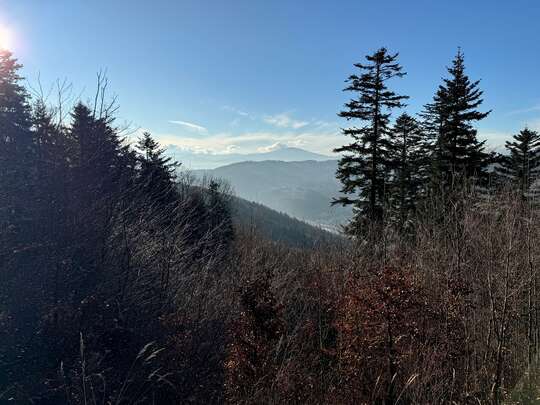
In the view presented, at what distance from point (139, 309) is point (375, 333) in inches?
159

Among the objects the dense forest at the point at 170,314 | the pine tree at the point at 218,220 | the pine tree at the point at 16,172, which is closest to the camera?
the dense forest at the point at 170,314

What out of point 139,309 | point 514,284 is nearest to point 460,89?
point 514,284

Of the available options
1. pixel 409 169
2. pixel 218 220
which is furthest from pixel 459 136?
pixel 218 220

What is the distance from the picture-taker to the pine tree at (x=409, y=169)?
77.2 feet

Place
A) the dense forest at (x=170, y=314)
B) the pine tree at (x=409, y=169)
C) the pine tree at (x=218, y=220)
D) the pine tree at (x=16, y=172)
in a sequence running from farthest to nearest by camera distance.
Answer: the pine tree at (x=409, y=169) → the pine tree at (x=218, y=220) → the pine tree at (x=16, y=172) → the dense forest at (x=170, y=314)

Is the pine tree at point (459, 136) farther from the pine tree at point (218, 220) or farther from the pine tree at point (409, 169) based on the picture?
the pine tree at point (218, 220)

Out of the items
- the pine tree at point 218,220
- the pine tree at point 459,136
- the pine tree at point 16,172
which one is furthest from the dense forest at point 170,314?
the pine tree at point 459,136

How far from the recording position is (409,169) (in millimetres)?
24094

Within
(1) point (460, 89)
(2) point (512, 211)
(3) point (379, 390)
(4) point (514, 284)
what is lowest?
(3) point (379, 390)

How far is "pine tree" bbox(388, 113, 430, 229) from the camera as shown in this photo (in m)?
23.5

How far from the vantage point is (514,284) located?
771 cm

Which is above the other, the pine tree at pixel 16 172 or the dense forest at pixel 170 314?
the pine tree at pixel 16 172

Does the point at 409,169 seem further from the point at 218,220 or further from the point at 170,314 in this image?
the point at 170,314

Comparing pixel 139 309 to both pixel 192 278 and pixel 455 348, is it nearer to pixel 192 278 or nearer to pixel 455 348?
pixel 192 278
